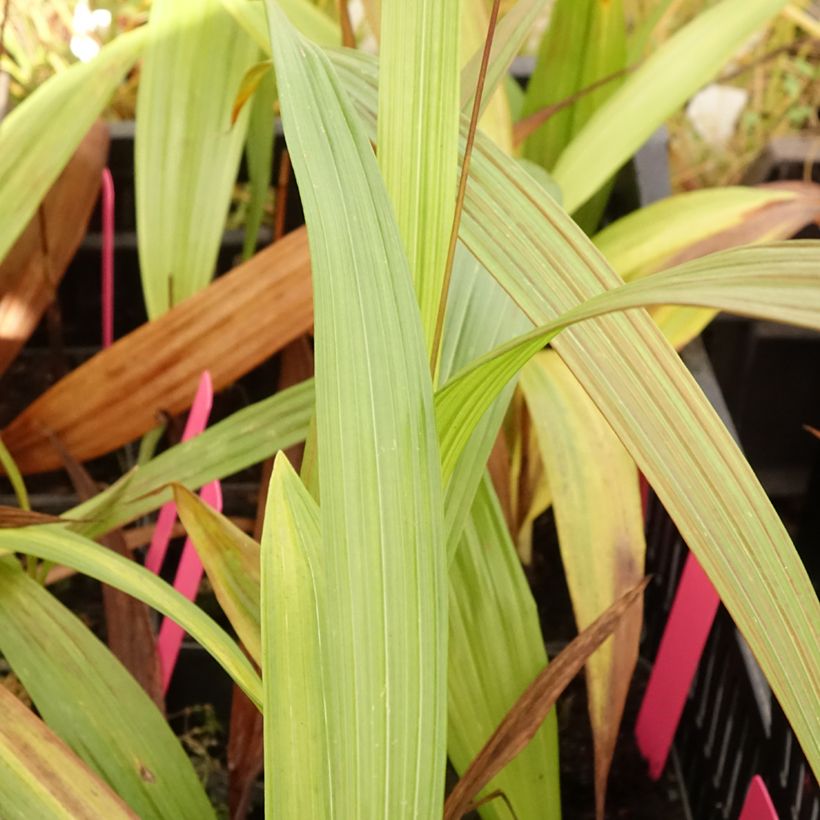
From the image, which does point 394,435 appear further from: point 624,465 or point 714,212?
point 714,212

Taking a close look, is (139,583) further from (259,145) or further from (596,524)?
(259,145)

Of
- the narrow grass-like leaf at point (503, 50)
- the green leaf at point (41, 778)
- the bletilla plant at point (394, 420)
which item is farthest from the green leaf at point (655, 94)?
the green leaf at point (41, 778)

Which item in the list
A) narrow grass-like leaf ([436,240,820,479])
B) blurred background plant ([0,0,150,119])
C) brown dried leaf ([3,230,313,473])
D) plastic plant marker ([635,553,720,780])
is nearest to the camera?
narrow grass-like leaf ([436,240,820,479])

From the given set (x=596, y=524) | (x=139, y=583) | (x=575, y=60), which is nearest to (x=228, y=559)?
(x=139, y=583)

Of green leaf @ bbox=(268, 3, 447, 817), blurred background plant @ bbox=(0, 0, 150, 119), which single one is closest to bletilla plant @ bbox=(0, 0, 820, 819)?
green leaf @ bbox=(268, 3, 447, 817)

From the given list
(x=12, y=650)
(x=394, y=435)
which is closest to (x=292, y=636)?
(x=394, y=435)

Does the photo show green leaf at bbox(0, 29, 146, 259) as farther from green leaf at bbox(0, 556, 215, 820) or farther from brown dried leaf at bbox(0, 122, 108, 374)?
green leaf at bbox(0, 556, 215, 820)
